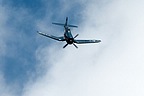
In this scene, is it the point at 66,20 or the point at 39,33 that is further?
the point at 66,20

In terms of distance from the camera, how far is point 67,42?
170m

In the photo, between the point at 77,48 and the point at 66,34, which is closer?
the point at 77,48

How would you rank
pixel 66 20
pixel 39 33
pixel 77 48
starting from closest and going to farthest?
pixel 77 48
pixel 39 33
pixel 66 20

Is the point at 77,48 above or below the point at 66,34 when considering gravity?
below

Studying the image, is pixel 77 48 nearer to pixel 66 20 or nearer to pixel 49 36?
pixel 49 36

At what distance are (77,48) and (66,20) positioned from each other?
3263 cm

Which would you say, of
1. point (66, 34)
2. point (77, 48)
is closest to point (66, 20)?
point (66, 34)

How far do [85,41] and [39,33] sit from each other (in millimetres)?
24367

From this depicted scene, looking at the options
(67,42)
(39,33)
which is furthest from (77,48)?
(39,33)

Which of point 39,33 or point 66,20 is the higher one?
point 66,20

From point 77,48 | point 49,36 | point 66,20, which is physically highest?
point 66,20

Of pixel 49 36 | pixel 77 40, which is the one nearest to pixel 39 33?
pixel 49 36

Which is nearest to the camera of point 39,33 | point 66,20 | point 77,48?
point 77,48

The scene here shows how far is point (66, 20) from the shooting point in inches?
7515
